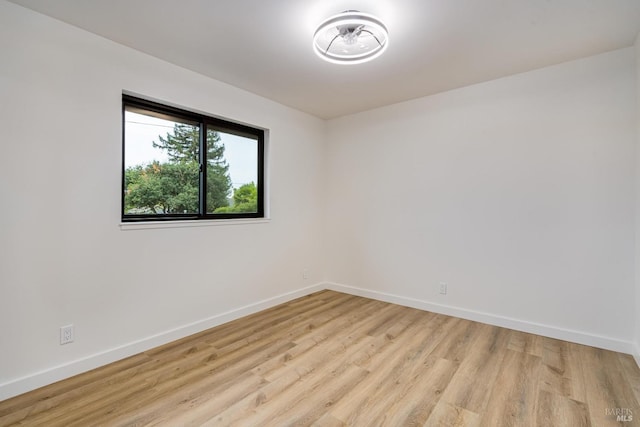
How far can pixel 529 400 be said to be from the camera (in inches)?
73.7

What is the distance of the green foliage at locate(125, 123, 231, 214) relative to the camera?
2611mm

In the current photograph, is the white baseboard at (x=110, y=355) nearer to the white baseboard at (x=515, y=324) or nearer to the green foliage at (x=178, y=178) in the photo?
the green foliage at (x=178, y=178)

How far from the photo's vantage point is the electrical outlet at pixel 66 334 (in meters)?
2.10

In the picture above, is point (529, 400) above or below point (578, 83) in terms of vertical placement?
below

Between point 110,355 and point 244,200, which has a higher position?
point 244,200

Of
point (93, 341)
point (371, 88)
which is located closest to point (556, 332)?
point (371, 88)

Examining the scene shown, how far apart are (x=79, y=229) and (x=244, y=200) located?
5.23 feet

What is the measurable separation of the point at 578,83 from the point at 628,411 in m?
2.49

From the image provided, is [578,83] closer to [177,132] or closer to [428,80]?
[428,80]

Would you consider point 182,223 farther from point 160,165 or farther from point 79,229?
point 79,229

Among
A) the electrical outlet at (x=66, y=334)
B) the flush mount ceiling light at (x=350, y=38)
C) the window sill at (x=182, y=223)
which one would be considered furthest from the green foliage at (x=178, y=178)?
the flush mount ceiling light at (x=350, y=38)

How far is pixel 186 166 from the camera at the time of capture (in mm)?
2939

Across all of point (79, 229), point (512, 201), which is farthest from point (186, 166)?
point (512, 201)

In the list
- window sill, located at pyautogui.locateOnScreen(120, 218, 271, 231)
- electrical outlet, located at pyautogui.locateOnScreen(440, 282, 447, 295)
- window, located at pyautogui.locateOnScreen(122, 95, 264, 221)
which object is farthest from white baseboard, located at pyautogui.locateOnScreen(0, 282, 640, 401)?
window, located at pyautogui.locateOnScreen(122, 95, 264, 221)
